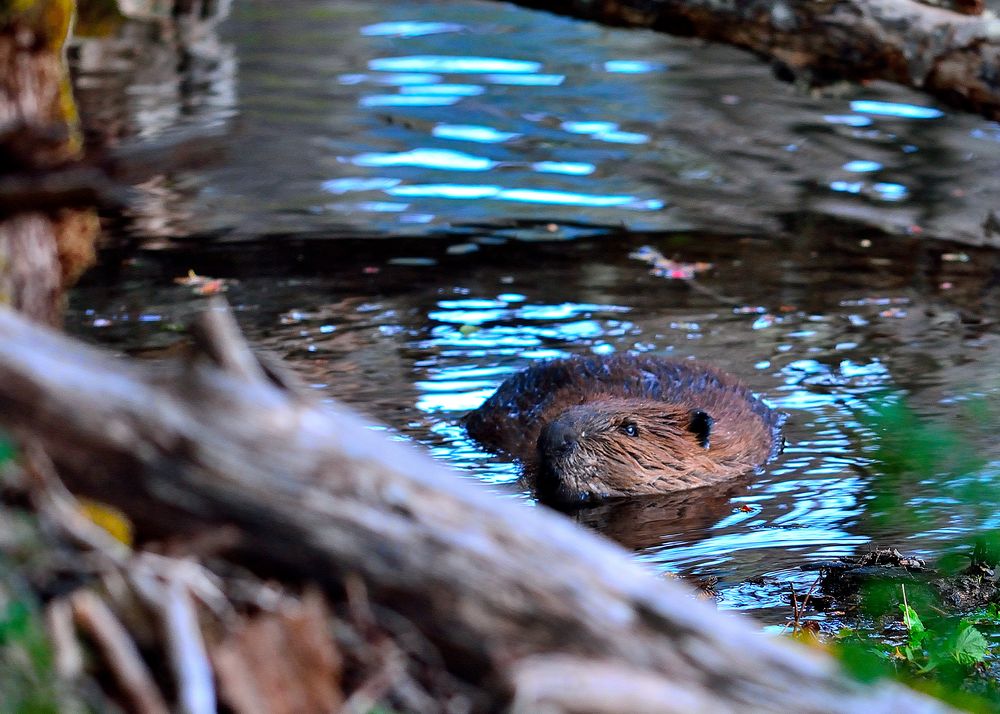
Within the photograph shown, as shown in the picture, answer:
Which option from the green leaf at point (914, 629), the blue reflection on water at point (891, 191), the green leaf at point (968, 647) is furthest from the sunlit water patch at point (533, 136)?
the green leaf at point (968, 647)

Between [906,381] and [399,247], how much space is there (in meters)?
3.81

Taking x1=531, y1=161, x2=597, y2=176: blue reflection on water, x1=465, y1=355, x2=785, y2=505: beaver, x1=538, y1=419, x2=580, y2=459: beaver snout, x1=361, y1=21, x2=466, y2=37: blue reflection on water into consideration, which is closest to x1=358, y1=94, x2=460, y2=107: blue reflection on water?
x1=531, y1=161, x2=597, y2=176: blue reflection on water

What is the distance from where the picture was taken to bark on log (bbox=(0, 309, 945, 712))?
2.03 m

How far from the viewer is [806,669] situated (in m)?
2.03

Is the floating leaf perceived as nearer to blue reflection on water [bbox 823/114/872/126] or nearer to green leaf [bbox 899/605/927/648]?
green leaf [bbox 899/605/927/648]

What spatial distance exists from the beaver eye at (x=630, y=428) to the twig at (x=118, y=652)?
4.25 metres

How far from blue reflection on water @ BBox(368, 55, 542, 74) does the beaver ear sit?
963 cm

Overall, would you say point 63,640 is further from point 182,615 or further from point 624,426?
point 624,426

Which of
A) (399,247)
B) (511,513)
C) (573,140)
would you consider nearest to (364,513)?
(511,513)

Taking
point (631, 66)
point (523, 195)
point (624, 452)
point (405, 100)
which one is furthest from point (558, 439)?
point (631, 66)

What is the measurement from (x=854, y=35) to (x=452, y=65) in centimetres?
831

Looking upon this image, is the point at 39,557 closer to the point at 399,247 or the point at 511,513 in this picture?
the point at 511,513

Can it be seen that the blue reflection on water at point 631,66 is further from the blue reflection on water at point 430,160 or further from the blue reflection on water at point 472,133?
the blue reflection on water at point 430,160

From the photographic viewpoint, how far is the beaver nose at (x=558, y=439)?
19.8ft
